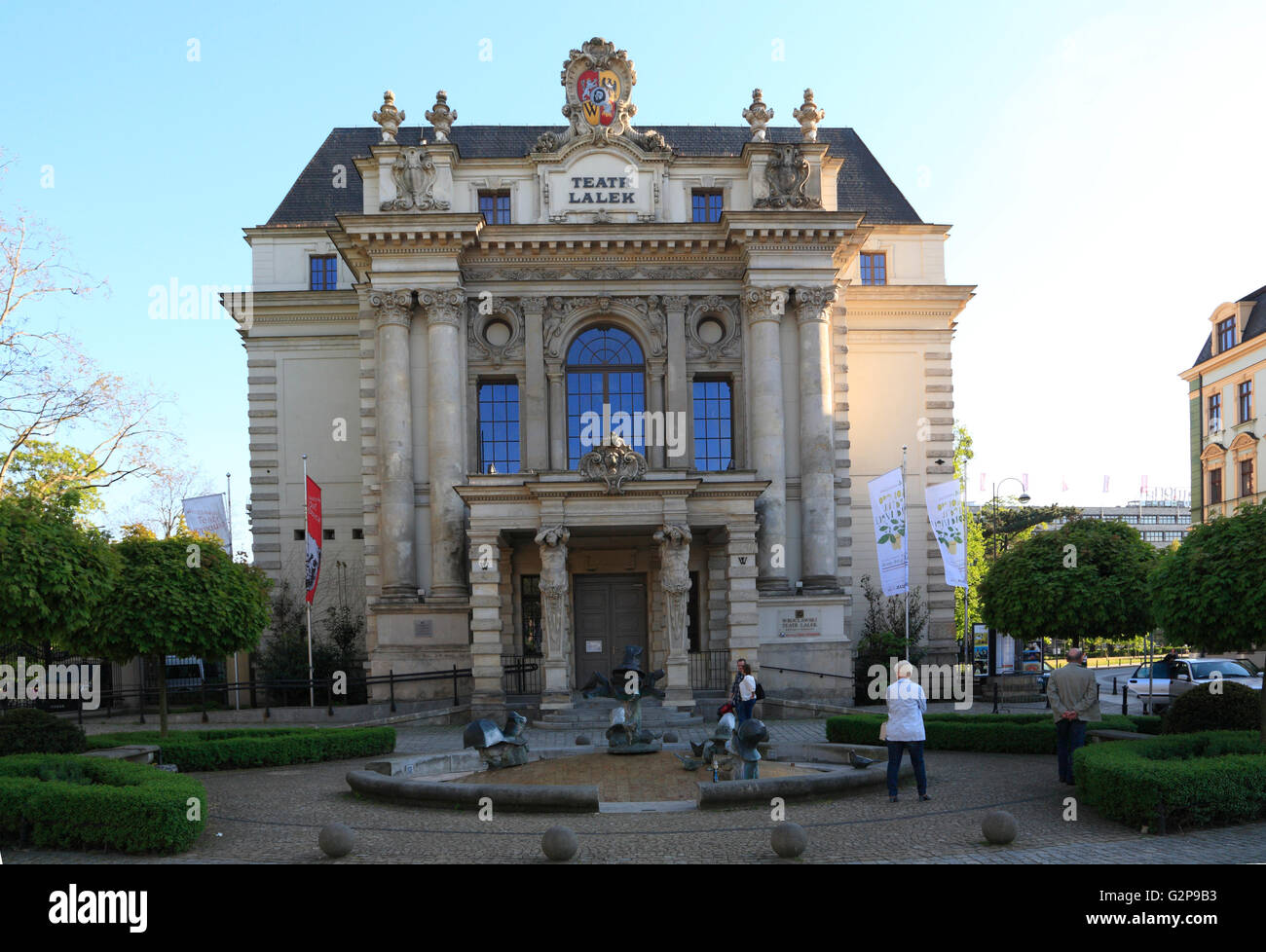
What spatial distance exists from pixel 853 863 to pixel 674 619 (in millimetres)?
16074

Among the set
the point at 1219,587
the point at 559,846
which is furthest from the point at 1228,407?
the point at 559,846

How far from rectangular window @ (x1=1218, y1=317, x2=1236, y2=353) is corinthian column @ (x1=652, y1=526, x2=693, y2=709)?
41564 millimetres

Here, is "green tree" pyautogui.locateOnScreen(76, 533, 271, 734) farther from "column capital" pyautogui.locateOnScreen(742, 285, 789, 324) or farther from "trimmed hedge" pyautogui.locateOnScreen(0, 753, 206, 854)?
Answer: "column capital" pyautogui.locateOnScreen(742, 285, 789, 324)

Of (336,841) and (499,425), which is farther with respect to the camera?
(499,425)

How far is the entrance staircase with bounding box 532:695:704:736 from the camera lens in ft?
84.5

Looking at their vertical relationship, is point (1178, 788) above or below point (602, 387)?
below

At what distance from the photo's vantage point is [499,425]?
1319 inches

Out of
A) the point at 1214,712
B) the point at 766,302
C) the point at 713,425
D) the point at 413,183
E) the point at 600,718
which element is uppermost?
the point at 413,183

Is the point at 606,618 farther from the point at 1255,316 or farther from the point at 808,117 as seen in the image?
the point at 1255,316

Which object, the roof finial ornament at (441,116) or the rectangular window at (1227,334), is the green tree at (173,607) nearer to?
the roof finial ornament at (441,116)

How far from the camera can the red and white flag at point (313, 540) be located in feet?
101

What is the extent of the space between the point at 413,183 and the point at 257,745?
18.0 metres
